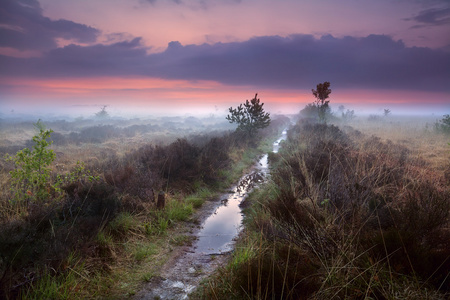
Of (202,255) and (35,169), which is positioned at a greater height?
(35,169)

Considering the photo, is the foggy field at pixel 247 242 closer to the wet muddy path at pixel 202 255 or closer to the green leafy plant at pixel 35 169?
the green leafy plant at pixel 35 169

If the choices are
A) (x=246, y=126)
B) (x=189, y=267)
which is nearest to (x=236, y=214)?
(x=189, y=267)

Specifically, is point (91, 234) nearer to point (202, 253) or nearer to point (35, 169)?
point (35, 169)

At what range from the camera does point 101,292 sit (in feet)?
12.1

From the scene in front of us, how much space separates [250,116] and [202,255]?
16.4 metres

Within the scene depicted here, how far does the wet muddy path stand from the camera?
395 cm

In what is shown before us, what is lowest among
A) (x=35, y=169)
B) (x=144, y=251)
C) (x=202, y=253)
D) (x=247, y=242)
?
(x=202, y=253)

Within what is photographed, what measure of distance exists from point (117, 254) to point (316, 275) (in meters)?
3.80

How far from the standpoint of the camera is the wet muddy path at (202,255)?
3.95 meters

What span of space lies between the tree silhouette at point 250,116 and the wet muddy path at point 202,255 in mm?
11935

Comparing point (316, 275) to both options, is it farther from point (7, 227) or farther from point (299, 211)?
point (7, 227)

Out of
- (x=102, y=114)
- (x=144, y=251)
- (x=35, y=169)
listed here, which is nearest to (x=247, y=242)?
(x=144, y=251)

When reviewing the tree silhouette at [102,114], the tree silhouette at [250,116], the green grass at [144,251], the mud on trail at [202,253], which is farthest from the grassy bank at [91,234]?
the tree silhouette at [102,114]

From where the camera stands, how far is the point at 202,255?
5.22 m
